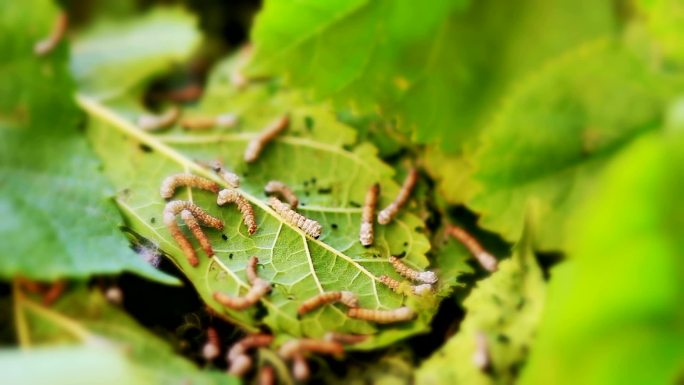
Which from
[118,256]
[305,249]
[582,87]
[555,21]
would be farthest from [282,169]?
[555,21]

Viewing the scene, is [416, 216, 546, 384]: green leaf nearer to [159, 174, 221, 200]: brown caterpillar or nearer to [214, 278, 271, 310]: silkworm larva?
[214, 278, 271, 310]: silkworm larva

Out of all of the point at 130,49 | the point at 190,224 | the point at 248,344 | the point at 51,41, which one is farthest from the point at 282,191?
the point at 130,49

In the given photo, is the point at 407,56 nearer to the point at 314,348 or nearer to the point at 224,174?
the point at 224,174

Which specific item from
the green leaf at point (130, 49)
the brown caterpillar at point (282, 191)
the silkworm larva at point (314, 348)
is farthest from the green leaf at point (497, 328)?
the green leaf at point (130, 49)

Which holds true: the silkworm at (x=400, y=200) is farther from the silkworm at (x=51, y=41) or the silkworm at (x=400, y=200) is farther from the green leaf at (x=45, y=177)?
the silkworm at (x=51, y=41)

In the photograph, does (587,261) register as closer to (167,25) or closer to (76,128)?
(76,128)

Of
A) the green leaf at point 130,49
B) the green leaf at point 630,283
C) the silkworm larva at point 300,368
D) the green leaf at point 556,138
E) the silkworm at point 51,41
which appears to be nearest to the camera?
the green leaf at point 630,283
